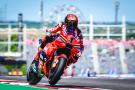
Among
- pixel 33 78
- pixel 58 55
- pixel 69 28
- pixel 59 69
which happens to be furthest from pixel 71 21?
pixel 33 78

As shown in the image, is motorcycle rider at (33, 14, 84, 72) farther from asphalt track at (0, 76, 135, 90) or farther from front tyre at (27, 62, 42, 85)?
front tyre at (27, 62, 42, 85)

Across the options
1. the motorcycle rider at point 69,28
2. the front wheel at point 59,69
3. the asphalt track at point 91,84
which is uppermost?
the motorcycle rider at point 69,28

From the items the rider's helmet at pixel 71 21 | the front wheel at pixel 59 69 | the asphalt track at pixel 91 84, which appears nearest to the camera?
the front wheel at pixel 59 69

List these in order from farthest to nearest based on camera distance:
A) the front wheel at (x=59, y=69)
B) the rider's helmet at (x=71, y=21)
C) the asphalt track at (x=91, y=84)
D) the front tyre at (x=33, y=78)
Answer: the front tyre at (x=33, y=78) < the asphalt track at (x=91, y=84) < the rider's helmet at (x=71, y=21) < the front wheel at (x=59, y=69)

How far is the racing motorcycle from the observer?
8680 millimetres

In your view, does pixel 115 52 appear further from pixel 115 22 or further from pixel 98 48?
pixel 115 22

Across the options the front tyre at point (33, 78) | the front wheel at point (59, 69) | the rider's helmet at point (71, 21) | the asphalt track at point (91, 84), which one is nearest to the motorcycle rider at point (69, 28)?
the rider's helmet at point (71, 21)

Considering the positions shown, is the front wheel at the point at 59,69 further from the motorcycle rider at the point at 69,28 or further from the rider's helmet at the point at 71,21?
the rider's helmet at the point at 71,21

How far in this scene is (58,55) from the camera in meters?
8.75

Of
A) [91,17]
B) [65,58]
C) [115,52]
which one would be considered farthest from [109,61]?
[65,58]

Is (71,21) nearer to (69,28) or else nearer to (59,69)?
(69,28)

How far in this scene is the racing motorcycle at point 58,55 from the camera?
8.68m

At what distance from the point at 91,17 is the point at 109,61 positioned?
269 centimetres

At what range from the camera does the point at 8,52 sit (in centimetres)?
3167
